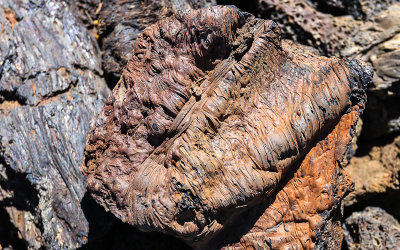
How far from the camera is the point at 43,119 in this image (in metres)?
3.17

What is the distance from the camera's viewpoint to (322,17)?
360 centimetres

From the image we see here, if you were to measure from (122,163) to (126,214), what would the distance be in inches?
14.1

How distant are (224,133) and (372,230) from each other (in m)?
1.97

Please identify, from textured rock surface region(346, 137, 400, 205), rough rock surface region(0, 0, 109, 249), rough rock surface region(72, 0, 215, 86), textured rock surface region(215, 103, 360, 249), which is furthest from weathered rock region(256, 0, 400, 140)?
rough rock surface region(0, 0, 109, 249)

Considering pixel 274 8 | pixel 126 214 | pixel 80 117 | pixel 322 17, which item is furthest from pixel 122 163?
pixel 322 17

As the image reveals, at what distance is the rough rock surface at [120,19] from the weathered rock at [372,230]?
2539mm

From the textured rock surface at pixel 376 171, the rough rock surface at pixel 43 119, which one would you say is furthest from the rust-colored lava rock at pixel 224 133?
the textured rock surface at pixel 376 171

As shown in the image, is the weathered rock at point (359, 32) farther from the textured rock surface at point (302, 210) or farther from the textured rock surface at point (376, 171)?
the textured rock surface at point (302, 210)

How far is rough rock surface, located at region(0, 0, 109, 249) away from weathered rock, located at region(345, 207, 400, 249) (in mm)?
2456

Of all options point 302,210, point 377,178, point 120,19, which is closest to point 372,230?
point 377,178

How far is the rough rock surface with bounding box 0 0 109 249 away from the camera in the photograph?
10.1ft

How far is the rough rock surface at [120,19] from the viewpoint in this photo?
11.1 feet

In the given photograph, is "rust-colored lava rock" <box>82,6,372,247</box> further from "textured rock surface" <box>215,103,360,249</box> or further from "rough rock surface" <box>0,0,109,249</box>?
"rough rock surface" <box>0,0,109,249</box>

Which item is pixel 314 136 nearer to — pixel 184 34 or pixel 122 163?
pixel 184 34
